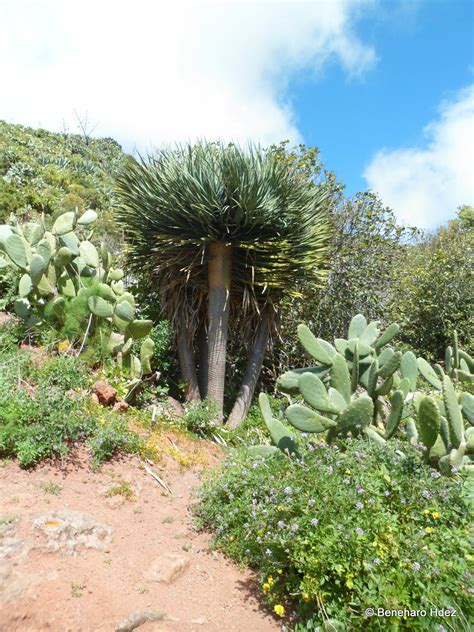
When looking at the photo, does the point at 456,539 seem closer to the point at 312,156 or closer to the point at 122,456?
the point at 122,456

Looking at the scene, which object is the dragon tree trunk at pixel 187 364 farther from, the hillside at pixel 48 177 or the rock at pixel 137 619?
the hillside at pixel 48 177

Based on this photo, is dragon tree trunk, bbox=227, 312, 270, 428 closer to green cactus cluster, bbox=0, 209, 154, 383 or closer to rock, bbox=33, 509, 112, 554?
green cactus cluster, bbox=0, 209, 154, 383

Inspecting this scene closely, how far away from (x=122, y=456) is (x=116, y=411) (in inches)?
22.5

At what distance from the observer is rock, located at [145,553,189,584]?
9.13ft

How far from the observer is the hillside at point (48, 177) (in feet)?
47.6

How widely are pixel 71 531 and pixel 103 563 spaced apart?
28 centimetres

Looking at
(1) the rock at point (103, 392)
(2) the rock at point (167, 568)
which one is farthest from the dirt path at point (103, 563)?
(1) the rock at point (103, 392)

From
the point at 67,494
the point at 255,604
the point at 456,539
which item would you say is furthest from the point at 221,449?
the point at 456,539

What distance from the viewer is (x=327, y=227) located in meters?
6.56

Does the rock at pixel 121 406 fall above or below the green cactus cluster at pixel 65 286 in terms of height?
below

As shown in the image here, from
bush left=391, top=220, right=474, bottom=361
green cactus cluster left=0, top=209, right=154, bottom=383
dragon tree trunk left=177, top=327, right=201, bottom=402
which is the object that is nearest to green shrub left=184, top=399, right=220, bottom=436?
dragon tree trunk left=177, top=327, right=201, bottom=402

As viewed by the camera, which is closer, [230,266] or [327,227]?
[230,266]

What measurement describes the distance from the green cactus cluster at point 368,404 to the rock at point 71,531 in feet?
4.37

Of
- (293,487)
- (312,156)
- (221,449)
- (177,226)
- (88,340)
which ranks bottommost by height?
(221,449)
